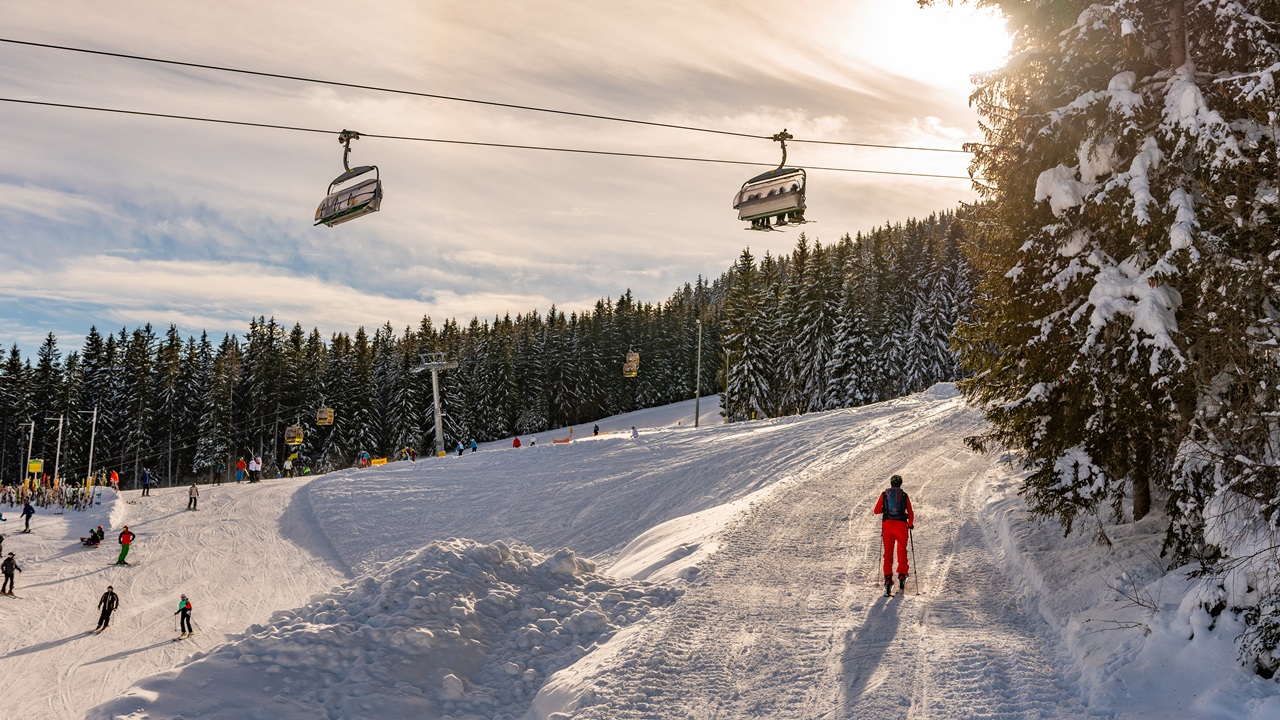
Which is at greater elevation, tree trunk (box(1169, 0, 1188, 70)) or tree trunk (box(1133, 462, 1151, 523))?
tree trunk (box(1169, 0, 1188, 70))

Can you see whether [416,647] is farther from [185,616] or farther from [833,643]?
[185,616]

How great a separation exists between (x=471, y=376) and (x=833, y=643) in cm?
9083

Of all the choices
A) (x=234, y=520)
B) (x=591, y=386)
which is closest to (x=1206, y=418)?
(x=234, y=520)

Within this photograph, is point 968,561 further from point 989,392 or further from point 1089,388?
point 1089,388

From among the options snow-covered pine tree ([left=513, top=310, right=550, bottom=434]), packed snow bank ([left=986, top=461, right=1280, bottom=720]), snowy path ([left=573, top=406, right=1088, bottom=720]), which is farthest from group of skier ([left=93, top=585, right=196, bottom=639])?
snow-covered pine tree ([left=513, top=310, right=550, bottom=434])

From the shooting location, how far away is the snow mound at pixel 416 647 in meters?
7.96

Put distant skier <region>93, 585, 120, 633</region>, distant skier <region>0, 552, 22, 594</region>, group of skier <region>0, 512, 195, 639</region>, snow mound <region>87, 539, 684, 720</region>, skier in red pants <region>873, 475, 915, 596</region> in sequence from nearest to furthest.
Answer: snow mound <region>87, 539, 684, 720</region> → skier in red pants <region>873, 475, 915, 596</region> → group of skier <region>0, 512, 195, 639</region> → distant skier <region>93, 585, 120, 633</region> → distant skier <region>0, 552, 22, 594</region>

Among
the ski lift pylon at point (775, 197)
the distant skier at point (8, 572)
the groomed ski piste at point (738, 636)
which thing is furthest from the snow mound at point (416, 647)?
the distant skier at point (8, 572)

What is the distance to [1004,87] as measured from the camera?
36.4 ft

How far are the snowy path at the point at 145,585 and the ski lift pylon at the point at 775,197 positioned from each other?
1806 cm

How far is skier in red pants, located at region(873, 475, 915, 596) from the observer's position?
1063 cm

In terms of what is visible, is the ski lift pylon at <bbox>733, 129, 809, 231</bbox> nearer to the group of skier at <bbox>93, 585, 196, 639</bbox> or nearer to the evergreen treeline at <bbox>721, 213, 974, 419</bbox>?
the group of skier at <bbox>93, 585, 196, 639</bbox>

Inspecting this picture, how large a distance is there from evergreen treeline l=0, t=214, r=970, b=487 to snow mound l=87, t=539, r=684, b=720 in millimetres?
44710

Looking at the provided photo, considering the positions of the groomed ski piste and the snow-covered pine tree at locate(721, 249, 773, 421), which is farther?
the snow-covered pine tree at locate(721, 249, 773, 421)
